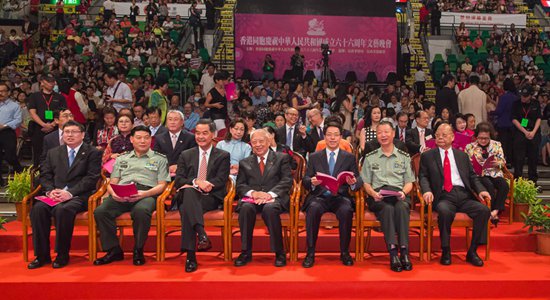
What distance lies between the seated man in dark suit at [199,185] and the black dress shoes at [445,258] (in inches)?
81.2

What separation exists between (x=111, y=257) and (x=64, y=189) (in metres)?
0.82

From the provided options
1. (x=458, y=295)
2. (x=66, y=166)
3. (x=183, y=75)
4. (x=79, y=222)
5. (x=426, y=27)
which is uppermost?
(x=426, y=27)

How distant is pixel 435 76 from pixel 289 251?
12.1 m

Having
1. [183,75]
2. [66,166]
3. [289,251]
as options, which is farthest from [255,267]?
[183,75]

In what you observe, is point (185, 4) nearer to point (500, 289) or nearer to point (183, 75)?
point (183, 75)

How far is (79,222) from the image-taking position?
550cm

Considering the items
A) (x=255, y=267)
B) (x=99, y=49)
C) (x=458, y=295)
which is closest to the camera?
(x=458, y=295)

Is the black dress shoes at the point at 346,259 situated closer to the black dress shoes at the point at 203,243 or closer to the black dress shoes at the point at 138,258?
the black dress shoes at the point at 203,243

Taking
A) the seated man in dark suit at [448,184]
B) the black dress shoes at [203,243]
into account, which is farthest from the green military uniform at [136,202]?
the seated man in dark suit at [448,184]

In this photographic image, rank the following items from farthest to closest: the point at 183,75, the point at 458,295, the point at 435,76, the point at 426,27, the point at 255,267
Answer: the point at 426,27, the point at 435,76, the point at 183,75, the point at 255,267, the point at 458,295

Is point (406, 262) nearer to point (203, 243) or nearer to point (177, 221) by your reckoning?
point (203, 243)

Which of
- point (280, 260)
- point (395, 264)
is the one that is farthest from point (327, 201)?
point (395, 264)

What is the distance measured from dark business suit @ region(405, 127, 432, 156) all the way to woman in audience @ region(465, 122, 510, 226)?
3.52 feet

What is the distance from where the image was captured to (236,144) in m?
6.62
